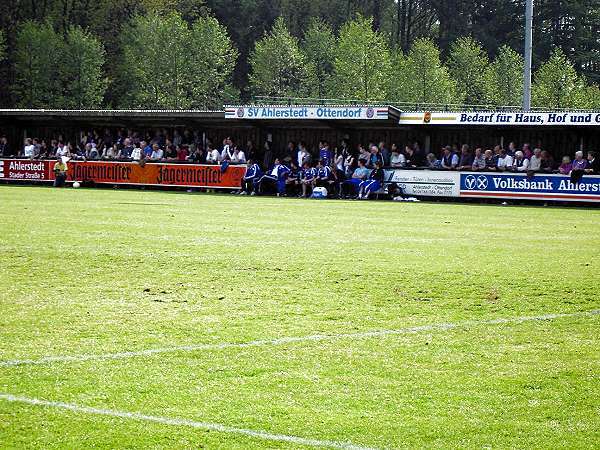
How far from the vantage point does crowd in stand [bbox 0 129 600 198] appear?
3306 centimetres

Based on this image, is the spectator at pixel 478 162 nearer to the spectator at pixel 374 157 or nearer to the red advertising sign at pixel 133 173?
the spectator at pixel 374 157

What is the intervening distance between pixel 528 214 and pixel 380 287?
53.3 feet

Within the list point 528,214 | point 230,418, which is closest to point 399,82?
point 528,214

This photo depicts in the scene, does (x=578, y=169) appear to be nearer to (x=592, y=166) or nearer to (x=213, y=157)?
(x=592, y=166)

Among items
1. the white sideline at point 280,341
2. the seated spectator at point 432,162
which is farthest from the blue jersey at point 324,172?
the white sideline at point 280,341

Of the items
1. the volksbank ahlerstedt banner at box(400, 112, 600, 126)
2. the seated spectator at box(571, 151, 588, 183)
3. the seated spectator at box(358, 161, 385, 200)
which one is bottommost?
the seated spectator at box(358, 161, 385, 200)

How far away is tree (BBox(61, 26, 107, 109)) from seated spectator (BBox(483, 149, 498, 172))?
134 ft

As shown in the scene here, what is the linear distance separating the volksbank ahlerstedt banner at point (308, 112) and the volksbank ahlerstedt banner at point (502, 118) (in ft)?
4.74

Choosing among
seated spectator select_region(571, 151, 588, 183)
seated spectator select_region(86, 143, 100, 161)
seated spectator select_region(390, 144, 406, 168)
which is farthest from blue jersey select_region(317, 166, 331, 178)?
seated spectator select_region(86, 143, 100, 161)

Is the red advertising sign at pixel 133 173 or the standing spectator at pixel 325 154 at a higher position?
the standing spectator at pixel 325 154

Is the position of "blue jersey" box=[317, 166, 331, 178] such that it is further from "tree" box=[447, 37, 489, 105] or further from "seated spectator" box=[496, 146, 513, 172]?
"tree" box=[447, 37, 489, 105]

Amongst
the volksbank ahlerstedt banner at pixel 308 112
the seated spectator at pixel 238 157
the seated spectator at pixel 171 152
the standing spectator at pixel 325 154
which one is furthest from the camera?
the seated spectator at pixel 171 152

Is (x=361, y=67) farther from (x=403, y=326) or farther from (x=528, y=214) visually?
(x=403, y=326)

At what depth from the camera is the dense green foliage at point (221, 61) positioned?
213 feet
